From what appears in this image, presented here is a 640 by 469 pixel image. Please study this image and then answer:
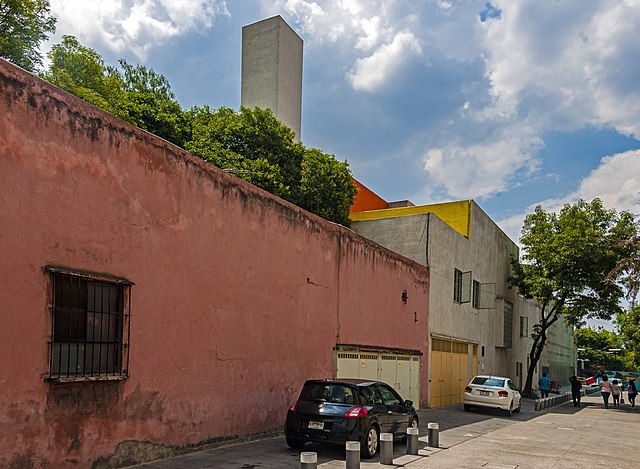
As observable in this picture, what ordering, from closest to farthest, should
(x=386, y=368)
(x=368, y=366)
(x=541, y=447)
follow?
1. (x=541, y=447)
2. (x=368, y=366)
3. (x=386, y=368)

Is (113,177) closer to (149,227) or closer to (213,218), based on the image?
(149,227)

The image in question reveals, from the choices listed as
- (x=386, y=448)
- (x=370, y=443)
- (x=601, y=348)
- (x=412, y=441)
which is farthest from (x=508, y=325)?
(x=601, y=348)

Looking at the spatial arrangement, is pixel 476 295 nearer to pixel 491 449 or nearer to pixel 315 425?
pixel 491 449

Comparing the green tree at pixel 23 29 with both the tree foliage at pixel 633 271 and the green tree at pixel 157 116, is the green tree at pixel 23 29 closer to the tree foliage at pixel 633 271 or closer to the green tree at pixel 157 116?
the green tree at pixel 157 116

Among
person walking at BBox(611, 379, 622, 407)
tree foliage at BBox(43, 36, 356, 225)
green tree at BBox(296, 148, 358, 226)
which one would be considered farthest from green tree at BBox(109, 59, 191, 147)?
person walking at BBox(611, 379, 622, 407)

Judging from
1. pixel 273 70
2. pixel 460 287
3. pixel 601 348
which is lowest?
pixel 601 348

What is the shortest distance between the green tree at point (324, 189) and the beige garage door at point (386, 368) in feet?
27.3

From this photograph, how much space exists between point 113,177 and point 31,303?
92.1 inches

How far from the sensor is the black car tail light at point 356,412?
1079 centimetres

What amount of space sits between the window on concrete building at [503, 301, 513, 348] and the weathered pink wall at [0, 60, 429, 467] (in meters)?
23.0

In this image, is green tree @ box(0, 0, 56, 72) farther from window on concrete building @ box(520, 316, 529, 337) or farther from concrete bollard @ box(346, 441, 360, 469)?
window on concrete building @ box(520, 316, 529, 337)

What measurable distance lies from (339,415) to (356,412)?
31 centimetres

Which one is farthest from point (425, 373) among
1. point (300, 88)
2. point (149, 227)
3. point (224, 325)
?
point (300, 88)

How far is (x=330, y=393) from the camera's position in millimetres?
11359
